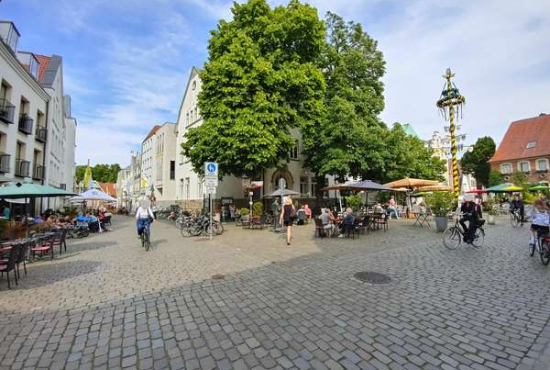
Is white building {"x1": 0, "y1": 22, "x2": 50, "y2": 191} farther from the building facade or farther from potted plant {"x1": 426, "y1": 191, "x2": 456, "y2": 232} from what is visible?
the building facade

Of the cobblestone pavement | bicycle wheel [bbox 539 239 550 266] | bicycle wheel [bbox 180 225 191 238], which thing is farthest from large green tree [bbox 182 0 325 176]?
bicycle wheel [bbox 539 239 550 266]

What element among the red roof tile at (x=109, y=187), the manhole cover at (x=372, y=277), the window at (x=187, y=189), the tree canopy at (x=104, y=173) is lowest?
the manhole cover at (x=372, y=277)

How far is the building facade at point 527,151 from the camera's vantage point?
47.6 meters

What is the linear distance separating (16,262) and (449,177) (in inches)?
3112

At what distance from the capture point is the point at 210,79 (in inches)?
753

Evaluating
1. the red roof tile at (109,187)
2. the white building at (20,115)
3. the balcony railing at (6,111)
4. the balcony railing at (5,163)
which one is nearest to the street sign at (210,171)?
the white building at (20,115)

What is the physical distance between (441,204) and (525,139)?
55103mm

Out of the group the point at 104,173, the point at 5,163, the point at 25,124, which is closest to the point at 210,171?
the point at 5,163

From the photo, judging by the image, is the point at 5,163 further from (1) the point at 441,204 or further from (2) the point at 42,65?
(1) the point at 441,204

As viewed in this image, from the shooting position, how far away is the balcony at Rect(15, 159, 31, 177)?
55.5 feet

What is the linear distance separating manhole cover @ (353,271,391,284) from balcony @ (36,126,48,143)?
2320 cm

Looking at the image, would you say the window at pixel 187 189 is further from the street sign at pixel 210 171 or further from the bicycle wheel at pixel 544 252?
the bicycle wheel at pixel 544 252

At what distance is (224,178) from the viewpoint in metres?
27.5

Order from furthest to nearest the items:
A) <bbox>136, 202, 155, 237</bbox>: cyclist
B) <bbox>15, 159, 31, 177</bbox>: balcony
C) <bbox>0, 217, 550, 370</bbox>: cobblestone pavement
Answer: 1. <bbox>15, 159, 31, 177</bbox>: balcony
2. <bbox>136, 202, 155, 237</bbox>: cyclist
3. <bbox>0, 217, 550, 370</bbox>: cobblestone pavement
